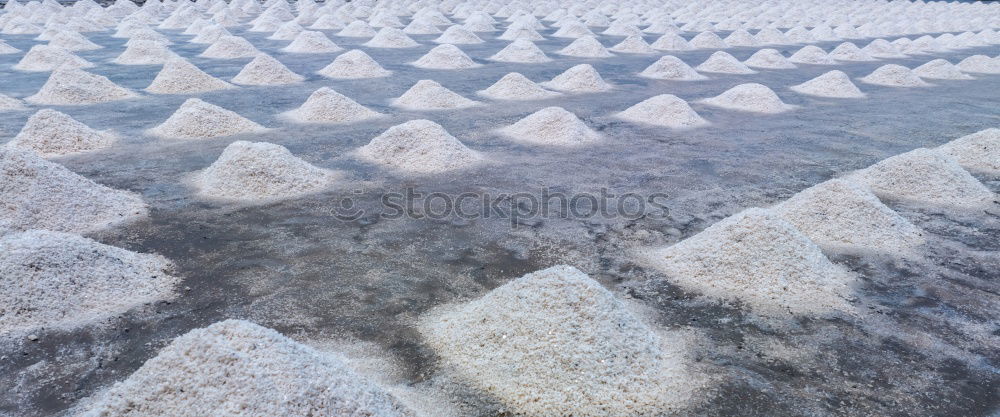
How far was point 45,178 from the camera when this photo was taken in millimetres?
5016

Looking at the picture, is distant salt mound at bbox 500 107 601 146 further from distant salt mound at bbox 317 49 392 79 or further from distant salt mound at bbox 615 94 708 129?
distant salt mound at bbox 317 49 392 79

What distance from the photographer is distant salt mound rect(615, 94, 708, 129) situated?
8.77 meters

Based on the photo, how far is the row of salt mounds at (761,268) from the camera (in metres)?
4.00

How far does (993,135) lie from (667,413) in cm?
685

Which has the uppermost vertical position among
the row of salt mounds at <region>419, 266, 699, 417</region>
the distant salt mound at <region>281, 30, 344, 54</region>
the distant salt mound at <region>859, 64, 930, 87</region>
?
the row of salt mounds at <region>419, 266, 699, 417</region>

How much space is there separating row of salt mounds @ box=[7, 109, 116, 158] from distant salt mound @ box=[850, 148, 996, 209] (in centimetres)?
781

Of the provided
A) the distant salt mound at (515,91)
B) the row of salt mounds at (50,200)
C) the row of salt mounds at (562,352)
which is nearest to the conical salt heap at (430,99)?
the distant salt mound at (515,91)

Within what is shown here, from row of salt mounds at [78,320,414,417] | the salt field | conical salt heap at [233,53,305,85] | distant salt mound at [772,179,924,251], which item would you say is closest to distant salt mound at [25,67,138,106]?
the salt field

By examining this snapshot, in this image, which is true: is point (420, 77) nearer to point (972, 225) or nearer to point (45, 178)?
point (45, 178)

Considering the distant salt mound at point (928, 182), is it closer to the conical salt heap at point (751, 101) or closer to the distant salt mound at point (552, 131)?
the distant salt mound at point (552, 131)

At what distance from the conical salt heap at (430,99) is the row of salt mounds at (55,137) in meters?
3.86

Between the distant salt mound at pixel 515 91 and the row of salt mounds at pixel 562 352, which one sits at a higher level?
the row of salt mounds at pixel 562 352

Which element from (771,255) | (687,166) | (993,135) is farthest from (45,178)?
(993,135)

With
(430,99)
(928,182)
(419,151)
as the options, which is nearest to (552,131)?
(419,151)
